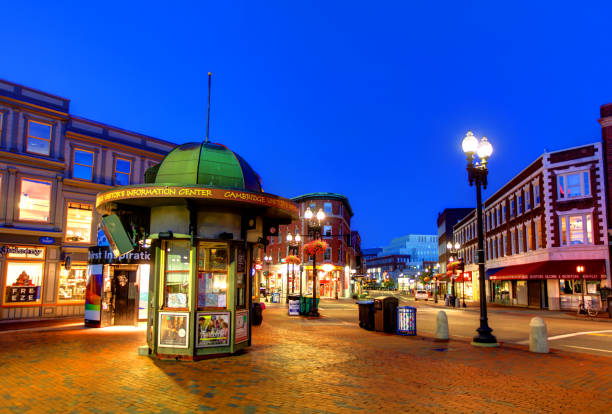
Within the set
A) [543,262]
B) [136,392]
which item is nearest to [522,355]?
[136,392]

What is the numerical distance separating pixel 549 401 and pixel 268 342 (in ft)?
27.9

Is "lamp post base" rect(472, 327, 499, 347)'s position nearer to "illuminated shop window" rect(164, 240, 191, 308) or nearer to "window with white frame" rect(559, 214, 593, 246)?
"illuminated shop window" rect(164, 240, 191, 308)

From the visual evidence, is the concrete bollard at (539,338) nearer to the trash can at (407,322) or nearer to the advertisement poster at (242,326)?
the trash can at (407,322)

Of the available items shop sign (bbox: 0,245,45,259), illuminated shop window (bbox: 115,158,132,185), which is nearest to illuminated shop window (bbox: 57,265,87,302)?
shop sign (bbox: 0,245,45,259)

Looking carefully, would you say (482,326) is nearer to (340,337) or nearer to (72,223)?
(340,337)

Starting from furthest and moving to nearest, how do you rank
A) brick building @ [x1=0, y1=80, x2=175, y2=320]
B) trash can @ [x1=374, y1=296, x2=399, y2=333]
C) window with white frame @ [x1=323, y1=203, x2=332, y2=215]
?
window with white frame @ [x1=323, y1=203, x2=332, y2=215] → brick building @ [x1=0, y1=80, x2=175, y2=320] → trash can @ [x1=374, y1=296, x2=399, y2=333]

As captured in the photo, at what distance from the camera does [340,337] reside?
16.5 meters

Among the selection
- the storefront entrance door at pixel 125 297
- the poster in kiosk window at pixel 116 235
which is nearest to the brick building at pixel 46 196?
the storefront entrance door at pixel 125 297

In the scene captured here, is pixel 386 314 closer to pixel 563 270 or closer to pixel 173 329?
pixel 173 329

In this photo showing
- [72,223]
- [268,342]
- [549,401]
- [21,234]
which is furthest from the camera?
[72,223]

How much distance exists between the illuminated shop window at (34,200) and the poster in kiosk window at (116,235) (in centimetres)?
1585

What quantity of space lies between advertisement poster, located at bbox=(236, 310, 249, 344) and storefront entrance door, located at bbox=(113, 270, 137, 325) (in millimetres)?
9262

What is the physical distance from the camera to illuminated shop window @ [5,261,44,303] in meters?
23.1

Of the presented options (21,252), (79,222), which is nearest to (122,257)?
(21,252)
